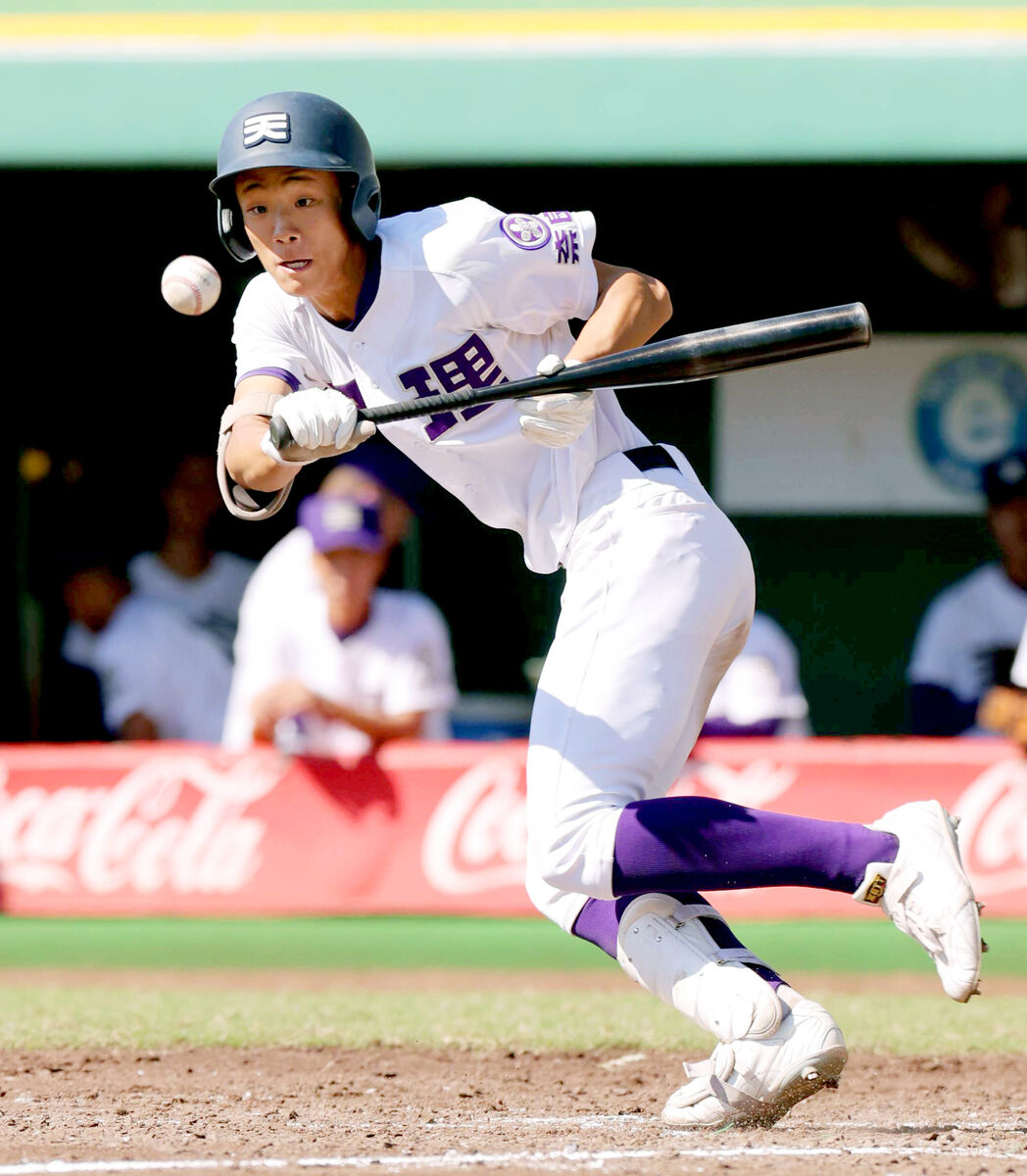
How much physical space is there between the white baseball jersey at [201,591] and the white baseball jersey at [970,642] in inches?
98.7

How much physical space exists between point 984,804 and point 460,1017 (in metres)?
1.81

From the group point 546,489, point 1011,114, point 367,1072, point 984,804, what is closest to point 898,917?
point 546,489

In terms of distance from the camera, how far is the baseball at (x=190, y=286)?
306 centimetres

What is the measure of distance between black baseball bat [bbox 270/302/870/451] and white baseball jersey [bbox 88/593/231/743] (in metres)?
3.49

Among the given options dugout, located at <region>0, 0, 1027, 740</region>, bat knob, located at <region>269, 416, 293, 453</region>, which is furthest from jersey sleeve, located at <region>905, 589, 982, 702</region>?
bat knob, located at <region>269, 416, 293, 453</region>

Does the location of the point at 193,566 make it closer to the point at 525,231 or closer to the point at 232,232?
the point at 232,232

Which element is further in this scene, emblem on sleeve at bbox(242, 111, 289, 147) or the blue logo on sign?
the blue logo on sign

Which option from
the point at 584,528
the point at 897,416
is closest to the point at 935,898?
the point at 584,528

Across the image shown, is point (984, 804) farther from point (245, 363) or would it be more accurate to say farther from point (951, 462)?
point (245, 363)

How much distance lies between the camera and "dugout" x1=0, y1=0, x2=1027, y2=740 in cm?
576

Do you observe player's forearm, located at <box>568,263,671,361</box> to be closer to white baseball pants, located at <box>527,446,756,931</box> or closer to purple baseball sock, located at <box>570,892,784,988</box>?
white baseball pants, located at <box>527,446,756,931</box>

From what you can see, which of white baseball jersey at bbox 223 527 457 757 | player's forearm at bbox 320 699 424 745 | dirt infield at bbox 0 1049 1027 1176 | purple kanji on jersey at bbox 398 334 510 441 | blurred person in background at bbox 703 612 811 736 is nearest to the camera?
dirt infield at bbox 0 1049 1027 1176

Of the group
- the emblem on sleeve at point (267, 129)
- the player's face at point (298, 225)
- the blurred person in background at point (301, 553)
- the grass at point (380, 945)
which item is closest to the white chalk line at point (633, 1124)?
the player's face at point (298, 225)

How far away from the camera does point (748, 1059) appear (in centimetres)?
276
